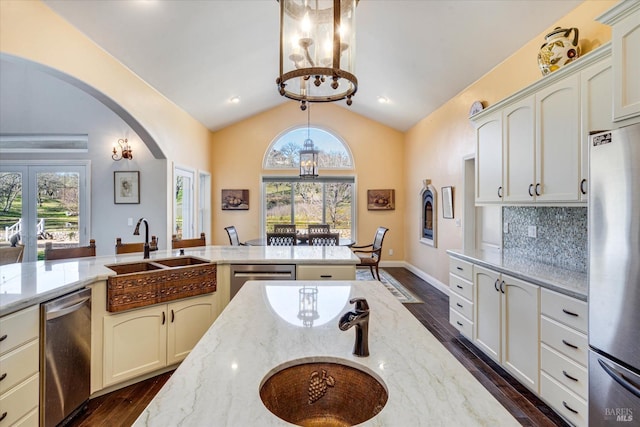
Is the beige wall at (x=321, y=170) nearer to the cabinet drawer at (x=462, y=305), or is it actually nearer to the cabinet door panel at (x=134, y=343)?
the cabinet drawer at (x=462, y=305)

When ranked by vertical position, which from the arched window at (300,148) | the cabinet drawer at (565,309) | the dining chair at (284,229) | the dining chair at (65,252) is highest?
the arched window at (300,148)

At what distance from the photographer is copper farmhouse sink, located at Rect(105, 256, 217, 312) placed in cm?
219

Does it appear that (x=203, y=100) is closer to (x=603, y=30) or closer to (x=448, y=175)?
(x=448, y=175)

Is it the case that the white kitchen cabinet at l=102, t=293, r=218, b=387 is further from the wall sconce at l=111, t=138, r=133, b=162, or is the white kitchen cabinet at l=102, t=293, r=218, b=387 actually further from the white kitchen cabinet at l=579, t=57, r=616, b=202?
the wall sconce at l=111, t=138, r=133, b=162

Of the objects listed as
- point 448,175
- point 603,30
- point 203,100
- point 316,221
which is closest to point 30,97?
point 203,100

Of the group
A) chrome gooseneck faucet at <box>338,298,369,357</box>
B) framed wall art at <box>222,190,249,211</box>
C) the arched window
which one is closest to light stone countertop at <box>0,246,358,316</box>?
chrome gooseneck faucet at <box>338,298,369,357</box>

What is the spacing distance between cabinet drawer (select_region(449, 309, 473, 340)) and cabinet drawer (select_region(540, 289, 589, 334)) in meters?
1.02

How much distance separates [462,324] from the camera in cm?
318

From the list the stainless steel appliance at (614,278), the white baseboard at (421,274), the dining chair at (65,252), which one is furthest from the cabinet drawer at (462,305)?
the dining chair at (65,252)

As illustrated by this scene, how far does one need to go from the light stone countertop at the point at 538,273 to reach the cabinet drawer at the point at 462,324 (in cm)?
61

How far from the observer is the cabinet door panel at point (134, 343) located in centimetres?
220

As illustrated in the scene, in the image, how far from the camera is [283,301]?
1545 mm

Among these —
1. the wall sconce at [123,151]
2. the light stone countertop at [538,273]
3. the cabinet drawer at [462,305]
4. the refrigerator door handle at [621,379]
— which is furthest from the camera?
the wall sconce at [123,151]

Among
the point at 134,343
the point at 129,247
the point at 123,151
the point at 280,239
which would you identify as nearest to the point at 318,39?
the point at 134,343
